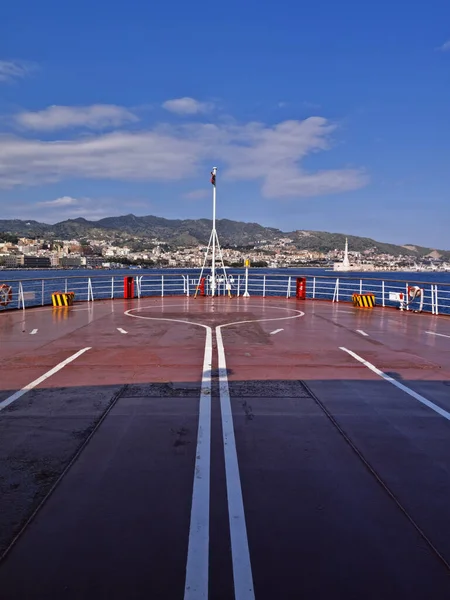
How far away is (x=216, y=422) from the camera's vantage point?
5.09m

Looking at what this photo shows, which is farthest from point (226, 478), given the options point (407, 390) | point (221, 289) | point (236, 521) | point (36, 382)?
point (221, 289)

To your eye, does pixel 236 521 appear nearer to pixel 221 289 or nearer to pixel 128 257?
pixel 221 289

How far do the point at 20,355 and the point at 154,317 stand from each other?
22.1 ft

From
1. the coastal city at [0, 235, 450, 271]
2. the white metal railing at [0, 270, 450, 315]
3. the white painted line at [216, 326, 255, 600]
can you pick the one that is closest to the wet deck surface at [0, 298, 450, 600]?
the white painted line at [216, 326, 255, 600]

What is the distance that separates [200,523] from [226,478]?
0.69 metres

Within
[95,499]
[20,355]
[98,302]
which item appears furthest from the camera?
[98,302]

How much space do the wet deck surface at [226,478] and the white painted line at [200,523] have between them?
0.01m

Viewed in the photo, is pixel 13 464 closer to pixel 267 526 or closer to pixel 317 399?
pixel 267 526

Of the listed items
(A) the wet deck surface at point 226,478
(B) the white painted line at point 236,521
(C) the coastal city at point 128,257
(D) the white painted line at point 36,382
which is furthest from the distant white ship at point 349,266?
(B) the white painted line at point 236,521

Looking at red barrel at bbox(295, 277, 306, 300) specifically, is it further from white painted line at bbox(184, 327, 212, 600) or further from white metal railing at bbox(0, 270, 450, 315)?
white painted line at bbox(184, 327, 212, 600)

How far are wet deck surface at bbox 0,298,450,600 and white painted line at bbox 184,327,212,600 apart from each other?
1cm

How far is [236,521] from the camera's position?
3.09 meters

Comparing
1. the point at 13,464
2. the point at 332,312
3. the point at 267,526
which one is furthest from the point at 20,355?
the point at 332,312

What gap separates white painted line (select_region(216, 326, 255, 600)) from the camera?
246 centimetres
